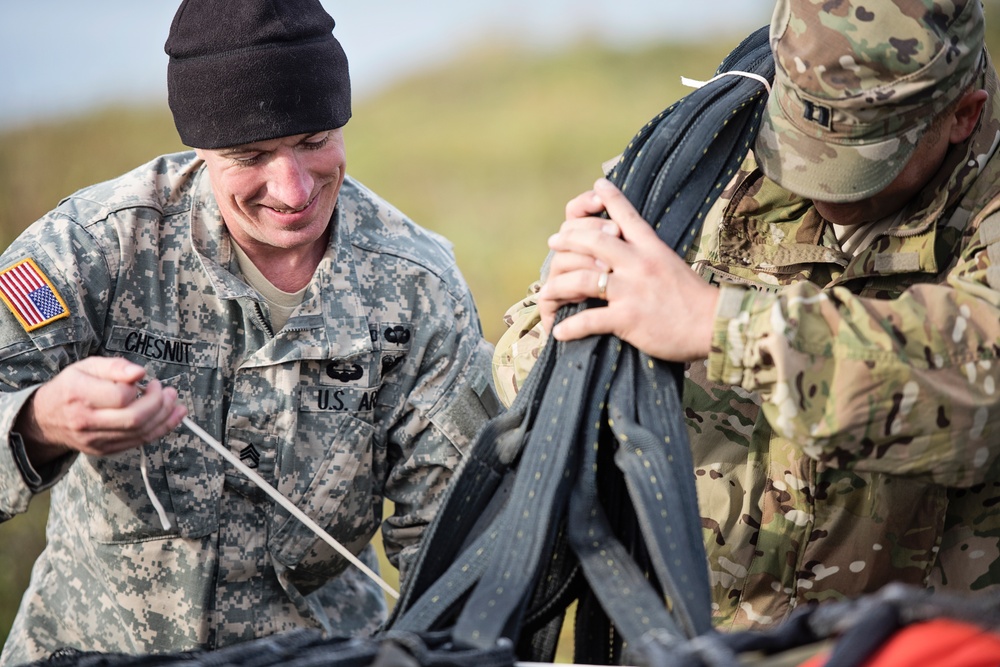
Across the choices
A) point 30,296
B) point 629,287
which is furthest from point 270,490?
point 629,287

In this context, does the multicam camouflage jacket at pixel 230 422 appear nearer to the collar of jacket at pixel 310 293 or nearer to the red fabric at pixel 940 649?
the collar of jacket at pixel 310 293

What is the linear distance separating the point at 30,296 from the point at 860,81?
1.86 meters

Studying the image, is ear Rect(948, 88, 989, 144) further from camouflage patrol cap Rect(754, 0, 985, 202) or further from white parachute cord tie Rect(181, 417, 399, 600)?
white parachute cord tie Rect(181, 417, 399, 600)

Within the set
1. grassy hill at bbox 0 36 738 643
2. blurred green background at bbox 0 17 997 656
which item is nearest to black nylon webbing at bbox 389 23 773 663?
blurred green background at bbox 0 17 997 656

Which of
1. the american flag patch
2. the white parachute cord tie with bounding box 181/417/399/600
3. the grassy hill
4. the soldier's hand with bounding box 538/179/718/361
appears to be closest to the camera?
the soldier's hand with bounding box 538/179/718/361

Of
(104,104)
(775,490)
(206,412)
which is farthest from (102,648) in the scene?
(104,104)

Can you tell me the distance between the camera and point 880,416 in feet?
6.10

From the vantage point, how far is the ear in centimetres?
224

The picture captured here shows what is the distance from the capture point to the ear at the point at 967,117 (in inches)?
88.0

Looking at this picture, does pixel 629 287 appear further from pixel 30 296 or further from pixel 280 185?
pixel 30 296

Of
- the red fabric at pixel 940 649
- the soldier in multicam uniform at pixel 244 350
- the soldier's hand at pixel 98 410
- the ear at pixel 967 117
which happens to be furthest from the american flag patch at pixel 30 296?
the ear at pixel 967 117

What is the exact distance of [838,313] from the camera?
6.22 ft

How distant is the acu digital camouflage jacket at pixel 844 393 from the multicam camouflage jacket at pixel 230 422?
57cm

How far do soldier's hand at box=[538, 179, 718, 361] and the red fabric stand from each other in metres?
0.62
